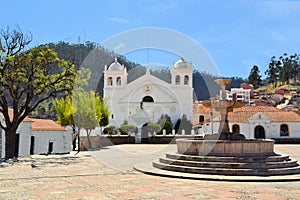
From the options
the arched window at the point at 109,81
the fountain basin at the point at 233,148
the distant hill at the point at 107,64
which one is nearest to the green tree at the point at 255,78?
the distant hill at the point at 107,64

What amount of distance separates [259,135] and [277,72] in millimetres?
62565

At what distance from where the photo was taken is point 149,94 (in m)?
42.8

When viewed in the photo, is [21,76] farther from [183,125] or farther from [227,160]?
[183,125]

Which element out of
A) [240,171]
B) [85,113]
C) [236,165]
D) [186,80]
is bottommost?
[240,171]

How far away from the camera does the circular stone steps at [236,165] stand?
28.6 ft

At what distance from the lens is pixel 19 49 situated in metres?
15.7

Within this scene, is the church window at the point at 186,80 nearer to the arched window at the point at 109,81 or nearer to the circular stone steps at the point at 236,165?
the arched window at the point at 109,81

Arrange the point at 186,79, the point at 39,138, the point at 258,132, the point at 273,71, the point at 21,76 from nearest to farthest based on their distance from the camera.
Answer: the point at 21,76 < the point at 39,138 < the point at 258,132 < the point at 186,79 < the point at 273,71

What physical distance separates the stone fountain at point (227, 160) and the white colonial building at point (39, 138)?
17594 mm

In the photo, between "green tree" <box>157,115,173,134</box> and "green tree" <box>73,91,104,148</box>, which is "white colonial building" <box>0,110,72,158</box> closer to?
"green tree" <box>73,91,104,148</box>

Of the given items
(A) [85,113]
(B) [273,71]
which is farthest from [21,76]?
(B) [273,71]

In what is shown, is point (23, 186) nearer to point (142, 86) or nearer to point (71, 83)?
point (71, 83)

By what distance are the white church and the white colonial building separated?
413 inches

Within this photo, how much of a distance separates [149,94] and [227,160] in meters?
33.8
